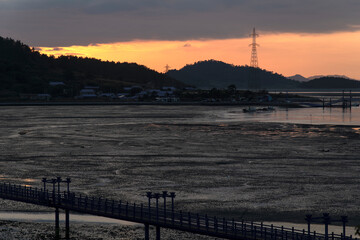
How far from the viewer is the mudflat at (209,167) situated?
190ft

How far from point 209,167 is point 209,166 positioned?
34.6 inches

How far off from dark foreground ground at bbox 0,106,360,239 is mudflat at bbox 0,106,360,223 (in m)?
0.11

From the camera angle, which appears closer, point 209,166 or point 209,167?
point 209,167

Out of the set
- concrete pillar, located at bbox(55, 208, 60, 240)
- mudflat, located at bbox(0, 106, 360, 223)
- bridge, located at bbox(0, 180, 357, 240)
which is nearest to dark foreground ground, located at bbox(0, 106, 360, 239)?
mudflat, located at bbox(0, 106, 360, 223)

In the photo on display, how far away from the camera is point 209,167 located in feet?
261

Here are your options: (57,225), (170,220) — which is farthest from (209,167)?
(170,220)

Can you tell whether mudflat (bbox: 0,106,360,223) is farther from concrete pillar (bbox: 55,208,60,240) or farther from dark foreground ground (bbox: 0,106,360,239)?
concrete pillar (bbox: 55,208,60,240)

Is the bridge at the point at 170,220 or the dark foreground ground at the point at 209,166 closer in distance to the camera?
the bridge at the point at 170,220

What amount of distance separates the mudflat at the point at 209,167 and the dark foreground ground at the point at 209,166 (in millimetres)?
110

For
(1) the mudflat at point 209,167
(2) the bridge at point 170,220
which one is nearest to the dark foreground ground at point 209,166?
(1) the mudflat at point 209,167

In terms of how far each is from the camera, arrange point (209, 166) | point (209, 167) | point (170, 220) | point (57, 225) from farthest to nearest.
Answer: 1. point (209, 166)
2. point (209, 167)
3. point (57, 225)
4. point (170, 220)

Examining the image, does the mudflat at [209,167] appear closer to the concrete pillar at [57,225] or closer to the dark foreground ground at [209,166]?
the dark foreground ground at [209,166]

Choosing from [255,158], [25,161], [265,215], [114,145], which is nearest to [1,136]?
[114,145]

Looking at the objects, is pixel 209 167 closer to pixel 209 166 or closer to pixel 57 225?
pixel 209 166
